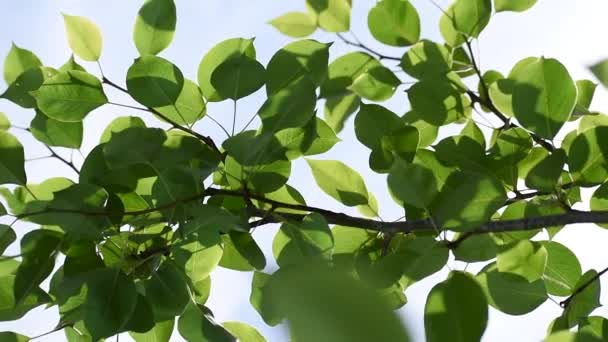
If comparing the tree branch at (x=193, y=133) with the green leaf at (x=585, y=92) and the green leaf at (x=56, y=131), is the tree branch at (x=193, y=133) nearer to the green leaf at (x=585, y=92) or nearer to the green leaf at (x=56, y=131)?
the green leaf at (x=56, y=131)

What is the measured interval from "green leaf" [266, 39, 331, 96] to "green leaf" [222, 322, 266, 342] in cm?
26

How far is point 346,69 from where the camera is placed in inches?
33.3

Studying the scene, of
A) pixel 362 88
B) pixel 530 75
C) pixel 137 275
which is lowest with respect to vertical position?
pixel 137 275

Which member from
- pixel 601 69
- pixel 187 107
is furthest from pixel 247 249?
pixel 601 69

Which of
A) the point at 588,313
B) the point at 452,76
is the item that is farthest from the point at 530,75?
the point at 588,313

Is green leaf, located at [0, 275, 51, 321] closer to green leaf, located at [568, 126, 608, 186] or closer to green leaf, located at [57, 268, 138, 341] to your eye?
green leaf, located at [57, 268, 138, 341]

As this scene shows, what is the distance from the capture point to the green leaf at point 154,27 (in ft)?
2.48

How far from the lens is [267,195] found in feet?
2.42

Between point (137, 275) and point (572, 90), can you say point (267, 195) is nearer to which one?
point (137, 275)

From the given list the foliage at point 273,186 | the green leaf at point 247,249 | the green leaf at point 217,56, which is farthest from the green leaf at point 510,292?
the green leaf at point 217,56

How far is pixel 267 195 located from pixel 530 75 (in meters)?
0.29

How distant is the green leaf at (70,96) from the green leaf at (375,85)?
294 mm

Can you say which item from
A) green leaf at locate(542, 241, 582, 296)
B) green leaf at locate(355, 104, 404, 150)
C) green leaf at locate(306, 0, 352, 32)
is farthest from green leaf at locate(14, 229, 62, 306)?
green leaf at locate(542, 241, 582, 296)

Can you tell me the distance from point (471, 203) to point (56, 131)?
47 centimetres
